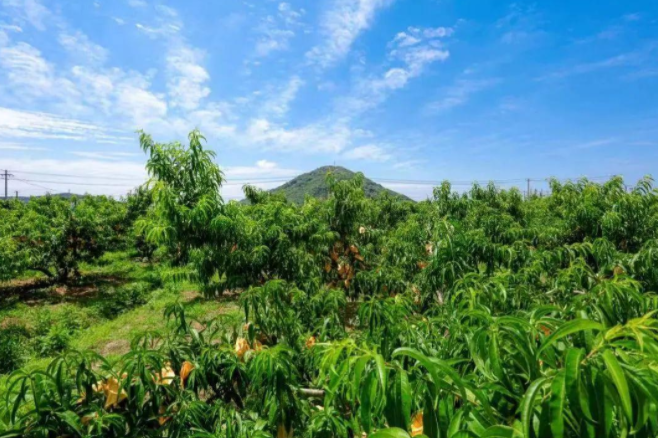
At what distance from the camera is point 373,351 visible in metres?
0.99

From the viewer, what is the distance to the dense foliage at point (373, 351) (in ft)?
2.37

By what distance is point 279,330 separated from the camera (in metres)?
2.20

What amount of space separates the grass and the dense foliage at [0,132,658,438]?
8.29 feet

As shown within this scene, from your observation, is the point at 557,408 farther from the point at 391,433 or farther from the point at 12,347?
the point at 12,347

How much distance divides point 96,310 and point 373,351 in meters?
10.9

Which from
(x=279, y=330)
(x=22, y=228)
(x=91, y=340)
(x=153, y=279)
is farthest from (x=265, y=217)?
(x=22, y=228)

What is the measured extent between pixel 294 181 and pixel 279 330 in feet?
301

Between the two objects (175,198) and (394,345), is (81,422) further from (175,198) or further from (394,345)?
(175,198)

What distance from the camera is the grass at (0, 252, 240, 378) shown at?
7129mm

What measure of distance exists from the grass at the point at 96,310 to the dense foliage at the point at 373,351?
99.5 inches

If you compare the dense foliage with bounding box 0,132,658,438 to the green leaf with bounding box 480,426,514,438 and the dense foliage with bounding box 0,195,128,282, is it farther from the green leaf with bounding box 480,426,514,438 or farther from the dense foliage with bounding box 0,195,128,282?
the dense foliage with bounding box 0,195,128,282

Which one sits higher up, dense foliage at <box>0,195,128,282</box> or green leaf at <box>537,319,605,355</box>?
green leaf at <box>537,319,605,355</box>

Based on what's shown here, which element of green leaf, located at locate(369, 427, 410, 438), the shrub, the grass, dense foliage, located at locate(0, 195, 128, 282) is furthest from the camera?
dense foliage, located at locate(0, 195, 128, 282)

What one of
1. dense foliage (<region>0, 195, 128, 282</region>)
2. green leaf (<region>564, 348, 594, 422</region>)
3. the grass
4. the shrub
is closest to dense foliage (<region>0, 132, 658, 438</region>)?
green leaf (<region>564, 348, 594, 422</region>)
